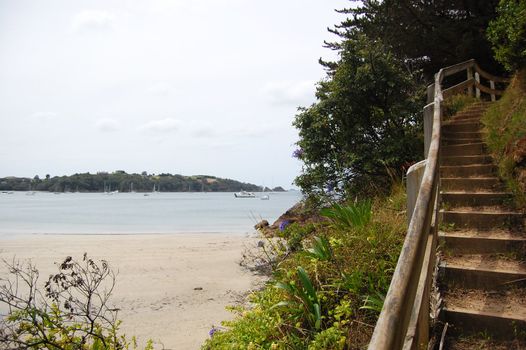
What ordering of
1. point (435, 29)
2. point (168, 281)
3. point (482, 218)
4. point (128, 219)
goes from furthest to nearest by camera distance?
point (128, 219), point (435, 29), point (168, 281), point (482, 218)

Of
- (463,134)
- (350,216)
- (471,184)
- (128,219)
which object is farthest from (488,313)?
(128,219)

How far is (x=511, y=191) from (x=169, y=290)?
22.3ft

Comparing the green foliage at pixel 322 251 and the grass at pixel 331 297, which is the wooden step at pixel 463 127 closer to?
the grass at pixel 331 297

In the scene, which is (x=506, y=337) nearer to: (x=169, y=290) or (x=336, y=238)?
(x=336, y=238)

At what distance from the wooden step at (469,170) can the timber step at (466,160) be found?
0.32m

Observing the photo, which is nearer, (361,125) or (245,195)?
(361,125)

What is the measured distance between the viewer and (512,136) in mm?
5129

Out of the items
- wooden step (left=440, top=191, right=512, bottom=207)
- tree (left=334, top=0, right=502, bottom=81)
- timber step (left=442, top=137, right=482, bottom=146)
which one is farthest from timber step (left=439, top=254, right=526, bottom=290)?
tree (left=334, top=0, right=502, bottom=81)

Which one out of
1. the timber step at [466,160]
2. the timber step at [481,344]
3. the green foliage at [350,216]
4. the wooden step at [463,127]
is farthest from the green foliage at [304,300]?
the wooden step at [463,127]

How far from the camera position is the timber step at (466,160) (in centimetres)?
577

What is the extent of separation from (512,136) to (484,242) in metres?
2.37

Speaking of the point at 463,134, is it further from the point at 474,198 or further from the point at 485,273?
the point at 485,273

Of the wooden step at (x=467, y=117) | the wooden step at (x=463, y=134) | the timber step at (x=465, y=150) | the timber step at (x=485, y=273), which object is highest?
the wooden step at (x=467, y=117)

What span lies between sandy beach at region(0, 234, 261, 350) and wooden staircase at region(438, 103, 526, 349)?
3648mm
